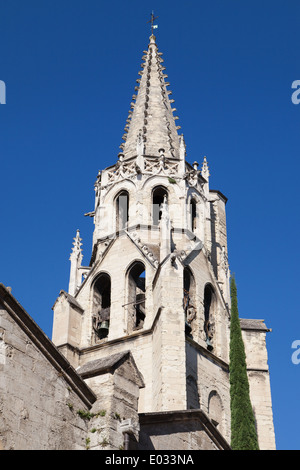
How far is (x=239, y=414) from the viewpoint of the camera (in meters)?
25.6

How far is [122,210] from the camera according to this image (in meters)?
36.8

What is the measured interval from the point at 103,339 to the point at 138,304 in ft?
6.12

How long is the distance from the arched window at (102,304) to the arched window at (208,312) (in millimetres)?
3727

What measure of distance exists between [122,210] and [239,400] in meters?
12.6

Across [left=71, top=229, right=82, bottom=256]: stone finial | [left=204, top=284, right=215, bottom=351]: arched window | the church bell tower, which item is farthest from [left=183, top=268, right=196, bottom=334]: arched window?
[left=71, top=229, right=82, bottom=256]: stone finial

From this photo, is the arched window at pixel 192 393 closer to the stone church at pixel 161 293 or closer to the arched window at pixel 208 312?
the stone church at pixel 161 293

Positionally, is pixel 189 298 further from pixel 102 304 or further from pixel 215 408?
pixel 215 408

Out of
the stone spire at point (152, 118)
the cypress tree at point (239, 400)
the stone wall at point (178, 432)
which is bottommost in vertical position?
the stone wall at point (178, 432)

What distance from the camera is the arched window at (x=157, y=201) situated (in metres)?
36.1

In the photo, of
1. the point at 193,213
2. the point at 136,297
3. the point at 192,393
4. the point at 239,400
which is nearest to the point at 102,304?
the point at 136,297

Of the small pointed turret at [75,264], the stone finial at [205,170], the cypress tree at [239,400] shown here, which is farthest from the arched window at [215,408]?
the stone finial at [205,170]
